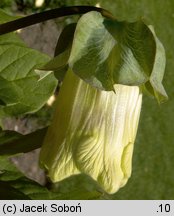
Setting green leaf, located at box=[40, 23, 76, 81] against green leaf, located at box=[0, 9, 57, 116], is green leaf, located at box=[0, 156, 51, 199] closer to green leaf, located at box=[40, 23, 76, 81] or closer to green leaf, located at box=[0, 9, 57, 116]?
green leaf, located at box=[0, 9, 57, 116]

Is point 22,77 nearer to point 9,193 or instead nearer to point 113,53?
point 9,193

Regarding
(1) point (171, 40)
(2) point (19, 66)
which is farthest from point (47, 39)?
(2) point (19, 66)

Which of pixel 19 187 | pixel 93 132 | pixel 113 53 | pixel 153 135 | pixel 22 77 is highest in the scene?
pixel 113 53

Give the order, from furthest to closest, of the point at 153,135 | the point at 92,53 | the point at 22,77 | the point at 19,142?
the point at 153,135, the point at 22,77, the point at 19,142, the point at 92,53

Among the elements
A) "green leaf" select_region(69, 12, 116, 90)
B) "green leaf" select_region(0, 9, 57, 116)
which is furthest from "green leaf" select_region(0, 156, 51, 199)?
"green leaf" select_region(69, 12, 116, 90)

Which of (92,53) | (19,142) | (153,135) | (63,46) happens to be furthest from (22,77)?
(153,135)

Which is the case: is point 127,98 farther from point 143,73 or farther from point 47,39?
point 47,39

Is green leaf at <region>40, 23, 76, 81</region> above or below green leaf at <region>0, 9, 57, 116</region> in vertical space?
above
